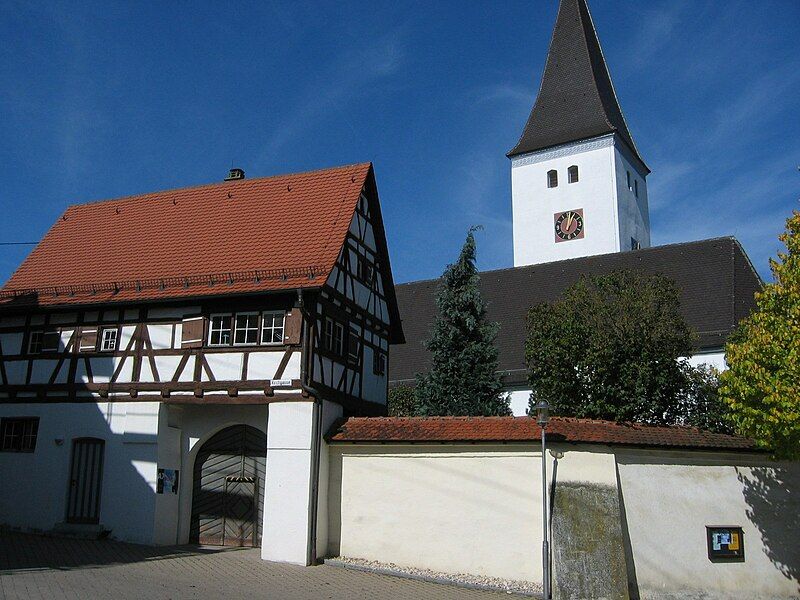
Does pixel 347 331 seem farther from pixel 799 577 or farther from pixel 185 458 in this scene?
pixel 799 577

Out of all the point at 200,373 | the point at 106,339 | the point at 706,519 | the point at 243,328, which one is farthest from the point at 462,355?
the point at 106,339

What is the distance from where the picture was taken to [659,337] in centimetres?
1777

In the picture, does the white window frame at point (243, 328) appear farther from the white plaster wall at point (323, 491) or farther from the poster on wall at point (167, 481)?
the poster on wall at point (167, 481)

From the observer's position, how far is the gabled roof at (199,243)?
17922mm

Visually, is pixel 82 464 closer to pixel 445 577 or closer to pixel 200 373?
pixel 200 373

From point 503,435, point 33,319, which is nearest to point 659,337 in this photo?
point 503,435

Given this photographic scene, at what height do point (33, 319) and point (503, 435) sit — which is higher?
point (33, 319)

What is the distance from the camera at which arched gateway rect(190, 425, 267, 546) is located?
17.7m

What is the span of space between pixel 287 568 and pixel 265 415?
3.48 m

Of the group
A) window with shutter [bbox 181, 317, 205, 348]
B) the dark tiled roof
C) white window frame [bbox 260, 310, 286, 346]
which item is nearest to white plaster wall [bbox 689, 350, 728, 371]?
the dark tiled roof

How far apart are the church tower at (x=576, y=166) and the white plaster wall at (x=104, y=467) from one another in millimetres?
29864

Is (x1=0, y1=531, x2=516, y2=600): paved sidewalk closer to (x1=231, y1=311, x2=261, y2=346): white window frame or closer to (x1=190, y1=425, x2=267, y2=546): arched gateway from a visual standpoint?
(x1=190, y1=425, x2=267, y2=546): arched gateway

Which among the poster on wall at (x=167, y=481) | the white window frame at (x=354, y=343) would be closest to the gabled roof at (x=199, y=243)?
the white window frame at (x=354, y=343)

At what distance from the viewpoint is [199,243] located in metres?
19.8
